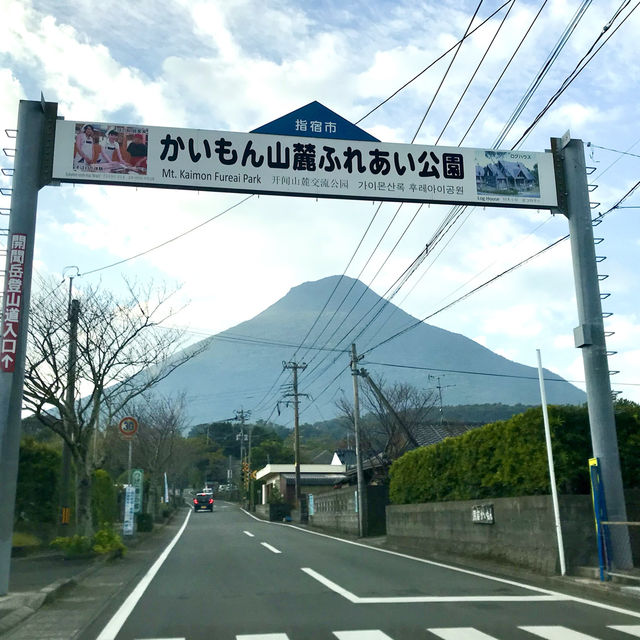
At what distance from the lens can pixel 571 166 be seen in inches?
506

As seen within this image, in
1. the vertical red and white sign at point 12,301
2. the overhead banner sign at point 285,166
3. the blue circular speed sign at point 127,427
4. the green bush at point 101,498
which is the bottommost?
the green bush at point 101,498

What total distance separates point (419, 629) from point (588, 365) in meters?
6.28

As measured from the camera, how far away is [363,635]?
6949mm

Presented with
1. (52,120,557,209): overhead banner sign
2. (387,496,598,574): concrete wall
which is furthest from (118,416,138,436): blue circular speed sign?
(52,120,557,209): overhead banner sign

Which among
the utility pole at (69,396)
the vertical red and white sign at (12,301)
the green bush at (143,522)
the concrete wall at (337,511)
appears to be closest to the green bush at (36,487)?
the utility pole at (69,396)

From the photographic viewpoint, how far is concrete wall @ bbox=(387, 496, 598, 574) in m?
11.5

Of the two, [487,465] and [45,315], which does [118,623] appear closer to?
[487,465]

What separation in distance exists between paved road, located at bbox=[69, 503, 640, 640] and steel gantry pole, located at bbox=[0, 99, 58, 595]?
225 centimetres

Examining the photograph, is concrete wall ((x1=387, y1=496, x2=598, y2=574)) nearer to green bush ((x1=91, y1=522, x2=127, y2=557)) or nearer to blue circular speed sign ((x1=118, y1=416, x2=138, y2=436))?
green bush ((x1=91, y1=522, x2=127, y2=557))

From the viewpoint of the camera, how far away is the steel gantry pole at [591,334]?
11.0 meters

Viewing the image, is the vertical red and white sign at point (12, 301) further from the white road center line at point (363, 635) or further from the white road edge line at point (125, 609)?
the white road center line at point (363, 635)

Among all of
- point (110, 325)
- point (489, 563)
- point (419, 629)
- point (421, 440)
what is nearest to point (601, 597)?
point (419, 629)

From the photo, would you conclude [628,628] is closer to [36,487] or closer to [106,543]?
[106,543]

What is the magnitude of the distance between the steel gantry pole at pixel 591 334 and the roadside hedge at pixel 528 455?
3.30 ft
